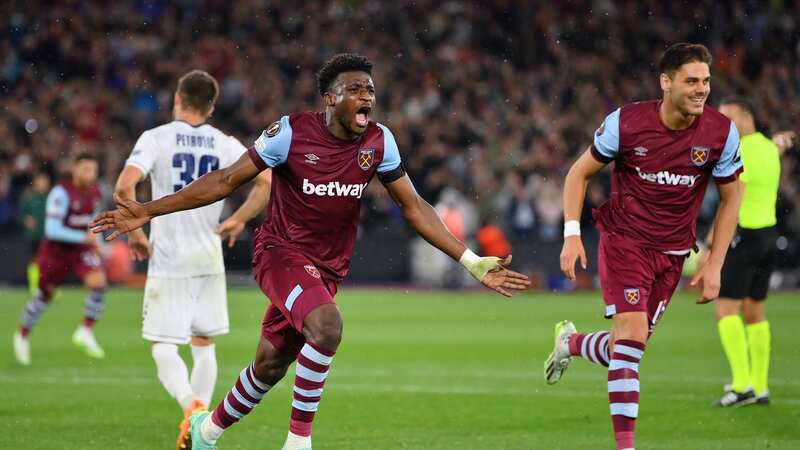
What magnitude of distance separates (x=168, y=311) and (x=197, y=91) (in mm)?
1647

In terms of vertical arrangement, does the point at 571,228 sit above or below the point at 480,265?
above

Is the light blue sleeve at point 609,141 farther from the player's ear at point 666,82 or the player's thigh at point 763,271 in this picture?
the player's thigh at point 763,271

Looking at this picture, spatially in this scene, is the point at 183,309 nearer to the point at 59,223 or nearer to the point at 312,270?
the point at 312,270

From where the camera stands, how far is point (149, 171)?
913cm

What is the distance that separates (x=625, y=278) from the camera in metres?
8.23

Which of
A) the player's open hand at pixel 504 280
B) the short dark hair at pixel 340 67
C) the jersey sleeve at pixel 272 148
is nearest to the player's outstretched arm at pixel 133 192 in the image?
the jersey sleeve at pixel 272 148

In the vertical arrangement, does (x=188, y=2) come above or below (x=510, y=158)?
above

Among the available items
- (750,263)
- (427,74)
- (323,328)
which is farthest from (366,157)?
(427,74)

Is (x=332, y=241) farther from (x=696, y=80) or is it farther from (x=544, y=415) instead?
(x=544, y=415)

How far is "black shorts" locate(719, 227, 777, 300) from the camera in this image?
1131 cm

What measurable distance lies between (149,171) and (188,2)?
27.0 metres

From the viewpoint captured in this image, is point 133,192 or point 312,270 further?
point 133,192

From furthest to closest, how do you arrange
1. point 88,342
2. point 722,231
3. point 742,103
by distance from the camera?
point 88,342 < point 742,103 < point 722,231

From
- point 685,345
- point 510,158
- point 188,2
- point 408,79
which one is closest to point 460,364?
point 685,345
